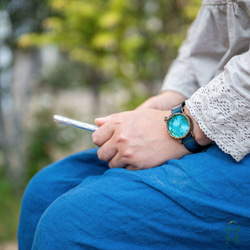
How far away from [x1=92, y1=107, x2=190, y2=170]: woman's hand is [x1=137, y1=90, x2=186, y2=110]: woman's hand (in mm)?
256

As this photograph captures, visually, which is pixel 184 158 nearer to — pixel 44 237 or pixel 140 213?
pixel 140 213

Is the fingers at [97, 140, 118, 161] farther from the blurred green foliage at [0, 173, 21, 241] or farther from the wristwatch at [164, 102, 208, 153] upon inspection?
the blurred green foliage at [0, 173, 21, 241]

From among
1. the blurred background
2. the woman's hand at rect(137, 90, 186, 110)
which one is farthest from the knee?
the blurred background

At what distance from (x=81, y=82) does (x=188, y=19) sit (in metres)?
2.40

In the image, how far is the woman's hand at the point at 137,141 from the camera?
2.59 ft

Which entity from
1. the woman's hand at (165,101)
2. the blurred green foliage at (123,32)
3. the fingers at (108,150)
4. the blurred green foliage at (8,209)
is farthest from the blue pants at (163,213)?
the blurred green foliage at (123,32)

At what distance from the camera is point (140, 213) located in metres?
0.69

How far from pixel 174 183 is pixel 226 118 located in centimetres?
21

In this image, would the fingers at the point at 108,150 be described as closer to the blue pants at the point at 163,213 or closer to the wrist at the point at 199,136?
the blue pants at the point at 163,213

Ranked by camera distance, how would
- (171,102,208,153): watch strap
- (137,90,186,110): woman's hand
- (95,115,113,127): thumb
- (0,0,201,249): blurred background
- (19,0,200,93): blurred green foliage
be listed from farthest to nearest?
(19,0,200,93): blurred green foliage
(0,0,201,249): blurred background
(137,90,186,110): woman's hand
(95,115,113,127): thumb
(171,102,208,153): watch strap

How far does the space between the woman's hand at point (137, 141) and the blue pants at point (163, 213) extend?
0.07 meters

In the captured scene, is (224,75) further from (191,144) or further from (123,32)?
(123,32)

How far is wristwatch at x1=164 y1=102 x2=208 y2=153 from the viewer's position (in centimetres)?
79

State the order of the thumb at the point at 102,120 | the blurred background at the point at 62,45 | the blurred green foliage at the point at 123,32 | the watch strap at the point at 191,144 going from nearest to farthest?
1. the watch strap at the point at 191,144
2. the thumb at the point at 102,120
3. the blurred background at the point at 62,45
4. the blurred green foliage at the point at 123,32
